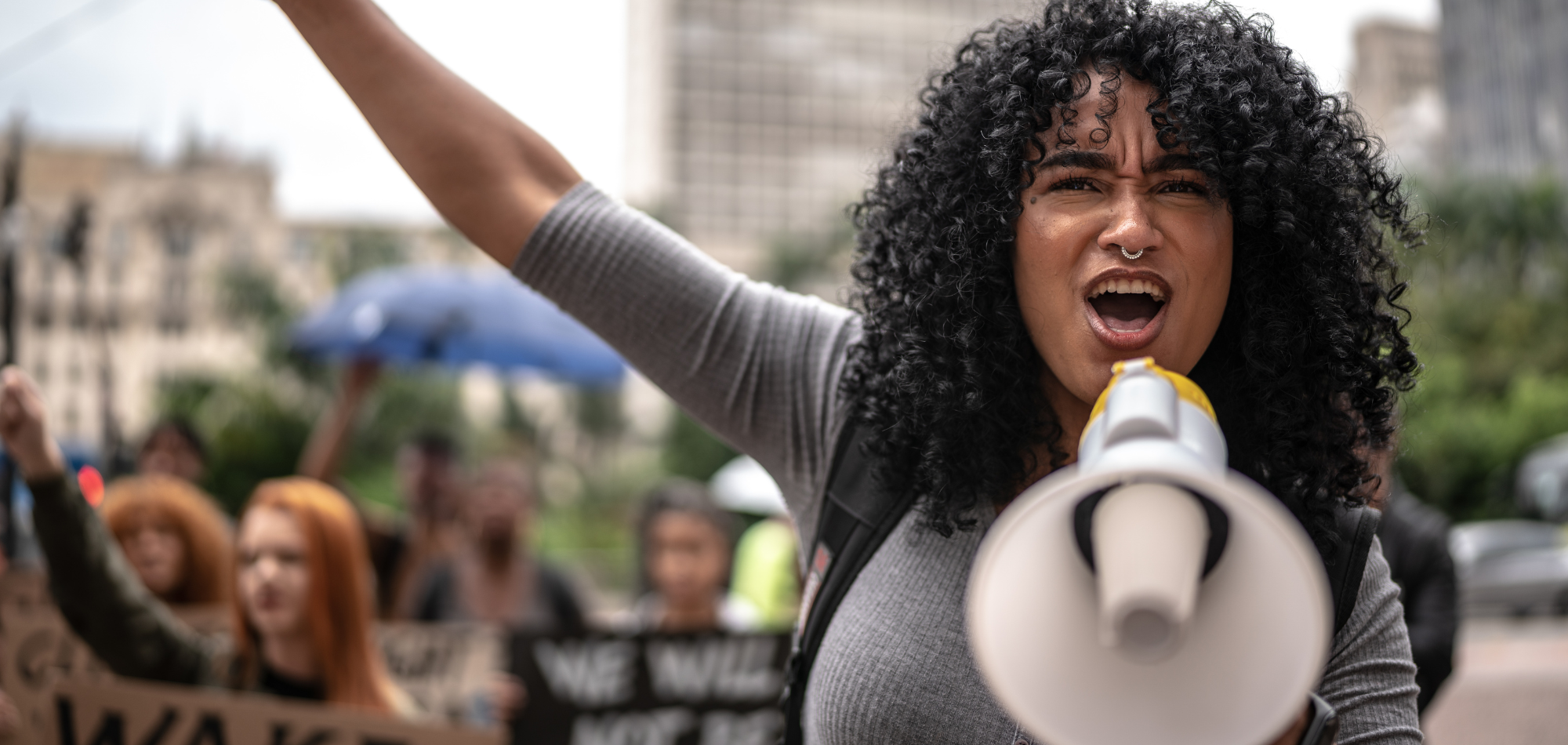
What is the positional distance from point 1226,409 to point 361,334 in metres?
5.54

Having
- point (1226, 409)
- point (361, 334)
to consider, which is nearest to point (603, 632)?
point (361, 334)

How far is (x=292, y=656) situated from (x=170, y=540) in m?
0.77

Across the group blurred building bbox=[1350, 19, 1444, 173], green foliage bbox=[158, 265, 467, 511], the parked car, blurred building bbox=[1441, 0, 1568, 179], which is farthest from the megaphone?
green foliage bbox=[158, 265, 467, 511]

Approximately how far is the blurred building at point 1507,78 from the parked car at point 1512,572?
4947mm

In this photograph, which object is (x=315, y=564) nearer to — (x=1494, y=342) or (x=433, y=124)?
(x=433, y=124)

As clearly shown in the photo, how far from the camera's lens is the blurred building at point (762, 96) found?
8138 cm

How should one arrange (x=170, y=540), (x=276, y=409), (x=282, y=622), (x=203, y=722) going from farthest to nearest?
1. (x=276, y=409)
2. (x=170, y=540)
3. (x=282, y=622)
4. (x=203, y=722)

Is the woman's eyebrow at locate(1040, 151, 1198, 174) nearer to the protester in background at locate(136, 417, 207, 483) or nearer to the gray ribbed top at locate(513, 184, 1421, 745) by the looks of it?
the gray ribbed top at locate(513, 184, 1421, 745)

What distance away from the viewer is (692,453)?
105 ft

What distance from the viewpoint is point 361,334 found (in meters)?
6.17

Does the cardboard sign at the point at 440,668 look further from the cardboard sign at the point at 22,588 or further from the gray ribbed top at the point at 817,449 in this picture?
the gray ribbed top at the point at 817,449

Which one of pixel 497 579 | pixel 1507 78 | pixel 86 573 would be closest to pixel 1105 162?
pixel 86 573

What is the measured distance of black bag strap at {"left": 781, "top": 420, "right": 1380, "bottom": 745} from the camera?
1270mm

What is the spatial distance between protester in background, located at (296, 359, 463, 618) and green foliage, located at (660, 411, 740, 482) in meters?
24.1
